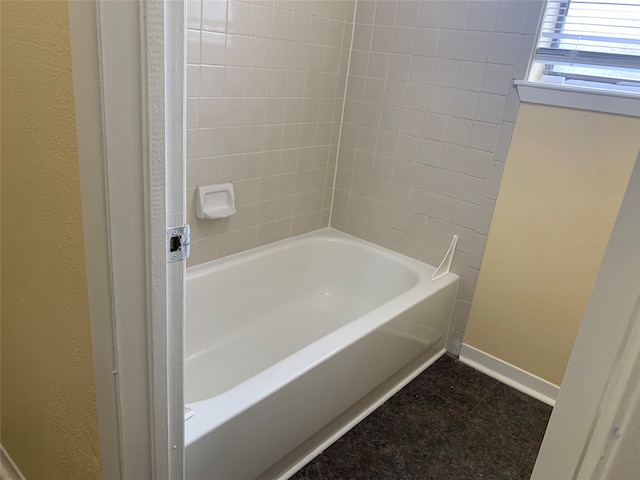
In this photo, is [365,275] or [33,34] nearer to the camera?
[33,34]

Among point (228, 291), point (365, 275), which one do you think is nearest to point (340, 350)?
point (228, 291)

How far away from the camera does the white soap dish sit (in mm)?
2039

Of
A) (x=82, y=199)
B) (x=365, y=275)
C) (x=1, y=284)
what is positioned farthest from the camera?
(x=365, y=275)

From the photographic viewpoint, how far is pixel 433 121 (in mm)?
2264

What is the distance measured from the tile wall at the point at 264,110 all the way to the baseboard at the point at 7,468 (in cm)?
95

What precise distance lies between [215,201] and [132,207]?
4.42 feet

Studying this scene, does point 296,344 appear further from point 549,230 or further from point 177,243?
point 177,243

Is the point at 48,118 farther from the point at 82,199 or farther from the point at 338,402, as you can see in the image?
the point at 338,402

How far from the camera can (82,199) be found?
80 centimetres

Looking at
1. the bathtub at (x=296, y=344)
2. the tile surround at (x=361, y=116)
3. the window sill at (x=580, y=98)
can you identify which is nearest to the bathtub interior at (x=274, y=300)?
the bathtub at (x=296, y=344)

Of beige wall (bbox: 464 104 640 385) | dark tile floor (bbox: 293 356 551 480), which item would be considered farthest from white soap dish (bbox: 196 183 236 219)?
beige wall (bbox: 464 104 640 385)

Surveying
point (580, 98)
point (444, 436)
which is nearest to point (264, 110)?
point (580, 98)

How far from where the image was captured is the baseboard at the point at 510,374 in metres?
2.20

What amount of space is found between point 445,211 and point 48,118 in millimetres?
1811
